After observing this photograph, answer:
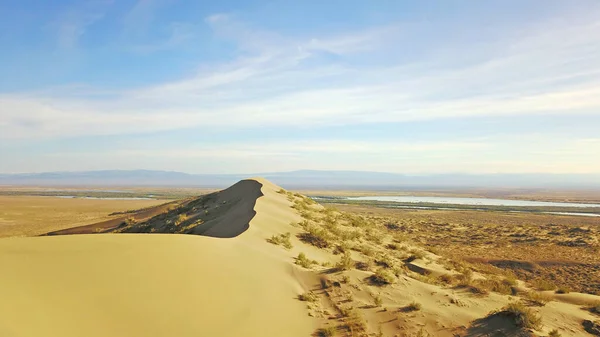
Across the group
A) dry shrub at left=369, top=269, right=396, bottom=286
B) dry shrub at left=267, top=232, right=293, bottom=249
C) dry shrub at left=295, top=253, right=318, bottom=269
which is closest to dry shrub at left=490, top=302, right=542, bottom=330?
dry shrub at left=369, top=269, right=396, bottom=286

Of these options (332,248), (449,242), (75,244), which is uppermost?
(75,244)

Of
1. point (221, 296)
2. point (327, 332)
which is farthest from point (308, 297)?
point (221, 296)

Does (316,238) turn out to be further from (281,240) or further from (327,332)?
(327,332)

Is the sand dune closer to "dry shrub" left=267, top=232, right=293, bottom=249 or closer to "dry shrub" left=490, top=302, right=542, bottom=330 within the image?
"dry shrub" left=490, top=302, right=542, bottom=330

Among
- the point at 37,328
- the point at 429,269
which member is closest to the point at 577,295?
the point at 429,269

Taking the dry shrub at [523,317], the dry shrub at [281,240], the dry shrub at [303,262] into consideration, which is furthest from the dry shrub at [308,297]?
the dry shrub at [523,317]

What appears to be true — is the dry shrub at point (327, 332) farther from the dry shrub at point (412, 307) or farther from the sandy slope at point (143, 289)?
the dry shrub at point (412, 307)

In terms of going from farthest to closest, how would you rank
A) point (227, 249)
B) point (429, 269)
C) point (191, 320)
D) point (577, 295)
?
point (429, 269), point (577, 295), point (227, 249), point (191, 320)

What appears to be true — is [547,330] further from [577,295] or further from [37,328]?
[37,328]
